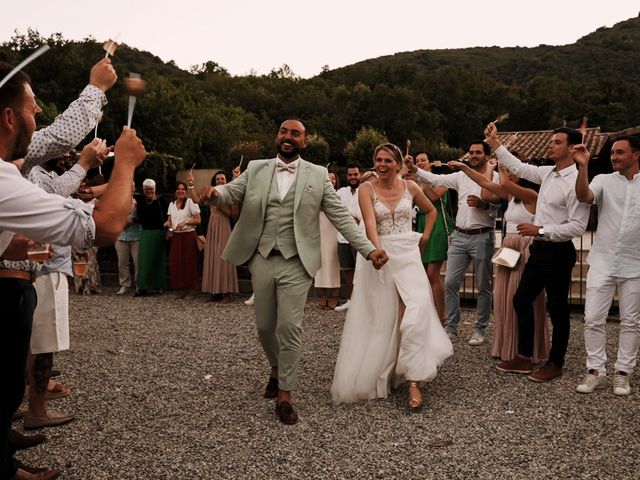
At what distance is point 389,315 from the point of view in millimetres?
5336

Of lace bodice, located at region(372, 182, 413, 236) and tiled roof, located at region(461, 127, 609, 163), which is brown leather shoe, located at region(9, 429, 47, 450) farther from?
tiled roof, located at region(461, 127, 609, 163)

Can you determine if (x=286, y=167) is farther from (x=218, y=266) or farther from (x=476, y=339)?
(x=218, y=266)

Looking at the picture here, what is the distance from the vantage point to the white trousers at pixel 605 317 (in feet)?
17.5

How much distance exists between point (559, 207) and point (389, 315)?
1.92m

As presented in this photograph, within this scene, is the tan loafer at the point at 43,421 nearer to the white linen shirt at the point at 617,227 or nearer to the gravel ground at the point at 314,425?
the gravel ground at the point at 314,425

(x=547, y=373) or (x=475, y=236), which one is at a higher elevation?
(x=475, y=236)

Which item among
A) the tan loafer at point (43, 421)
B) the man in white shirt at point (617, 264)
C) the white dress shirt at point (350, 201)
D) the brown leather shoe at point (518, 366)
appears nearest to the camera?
the tan loafer at point (43, 421)

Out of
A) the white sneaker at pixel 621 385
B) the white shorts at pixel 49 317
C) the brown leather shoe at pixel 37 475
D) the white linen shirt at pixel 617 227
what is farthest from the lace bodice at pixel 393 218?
the brown leather shoe at pixel 37 475

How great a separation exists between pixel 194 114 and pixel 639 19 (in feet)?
225

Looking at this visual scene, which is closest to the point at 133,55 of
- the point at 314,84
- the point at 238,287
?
the point at 314,84

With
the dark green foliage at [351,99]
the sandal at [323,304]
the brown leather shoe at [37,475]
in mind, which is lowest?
the sandal at [323,304]

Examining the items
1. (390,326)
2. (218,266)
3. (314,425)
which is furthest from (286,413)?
(218,266)

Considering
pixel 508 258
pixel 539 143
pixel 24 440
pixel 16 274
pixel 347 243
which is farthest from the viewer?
pixel 539 143

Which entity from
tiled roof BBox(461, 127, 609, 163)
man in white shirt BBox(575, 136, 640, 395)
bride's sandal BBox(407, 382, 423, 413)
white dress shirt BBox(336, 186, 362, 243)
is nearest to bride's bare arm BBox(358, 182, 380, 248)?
bride's sandal BBox(407, 382, 423, 413)
